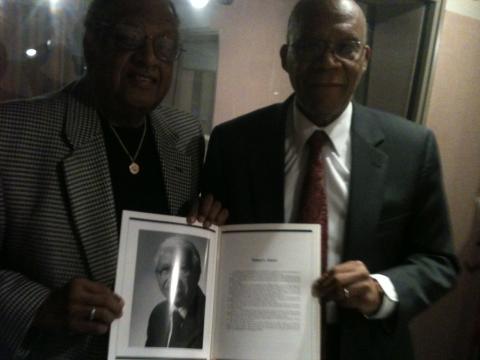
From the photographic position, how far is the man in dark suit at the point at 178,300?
3.34 feet

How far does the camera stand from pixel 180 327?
3.37 ft

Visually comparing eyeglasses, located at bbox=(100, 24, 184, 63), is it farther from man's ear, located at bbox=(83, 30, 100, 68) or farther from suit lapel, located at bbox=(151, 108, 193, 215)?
suit lapel, located at bbox=(151, 108, 193, 215)

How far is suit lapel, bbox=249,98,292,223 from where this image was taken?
46.9 inches

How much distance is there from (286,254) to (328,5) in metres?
0.62

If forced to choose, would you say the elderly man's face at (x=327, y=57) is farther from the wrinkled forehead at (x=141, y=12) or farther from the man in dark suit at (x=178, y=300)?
the man in dark suit at (x=178, y=300)

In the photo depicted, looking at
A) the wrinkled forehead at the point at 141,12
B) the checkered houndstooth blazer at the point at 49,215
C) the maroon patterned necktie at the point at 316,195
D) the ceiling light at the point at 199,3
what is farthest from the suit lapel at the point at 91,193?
the ceiling light at the point at 199,3

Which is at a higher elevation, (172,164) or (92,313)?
(172,164)

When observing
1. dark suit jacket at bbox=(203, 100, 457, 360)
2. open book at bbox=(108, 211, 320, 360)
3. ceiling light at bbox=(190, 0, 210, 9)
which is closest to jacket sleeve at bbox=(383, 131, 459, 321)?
dark suit jacket at bbox=(203, 100, 457, 360)

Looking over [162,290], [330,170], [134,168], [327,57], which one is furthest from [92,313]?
[327,57]

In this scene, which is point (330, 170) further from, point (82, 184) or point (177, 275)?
point (82, 184)

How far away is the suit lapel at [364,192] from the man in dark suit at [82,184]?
0.35 m

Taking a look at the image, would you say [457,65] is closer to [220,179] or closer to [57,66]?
[220,179]

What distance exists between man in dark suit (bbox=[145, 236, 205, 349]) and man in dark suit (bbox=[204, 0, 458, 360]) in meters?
0.22

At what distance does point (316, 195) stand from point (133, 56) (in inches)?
21.8
